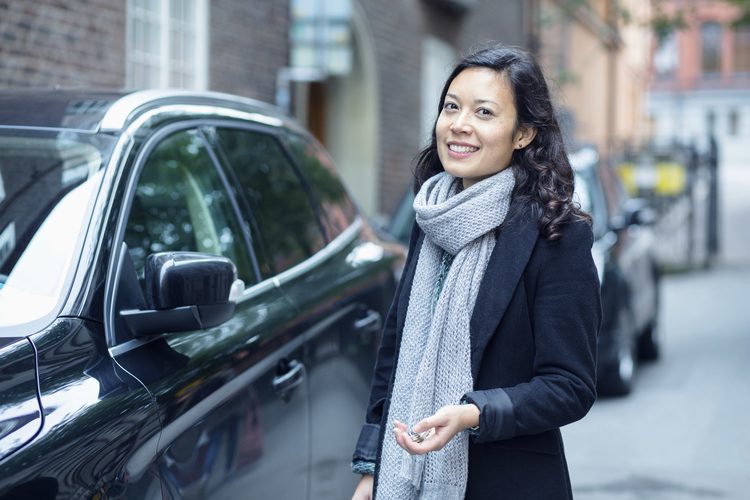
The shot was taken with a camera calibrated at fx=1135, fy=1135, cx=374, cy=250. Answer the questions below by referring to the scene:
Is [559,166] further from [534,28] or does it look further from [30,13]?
[534,28]

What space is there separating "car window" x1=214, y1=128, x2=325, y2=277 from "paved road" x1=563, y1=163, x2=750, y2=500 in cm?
255

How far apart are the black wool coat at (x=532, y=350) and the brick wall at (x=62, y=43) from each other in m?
5.70

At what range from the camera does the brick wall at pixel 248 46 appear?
10.3 m

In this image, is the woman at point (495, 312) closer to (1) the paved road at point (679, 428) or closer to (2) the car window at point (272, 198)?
(2) the car window at point (272, 198)

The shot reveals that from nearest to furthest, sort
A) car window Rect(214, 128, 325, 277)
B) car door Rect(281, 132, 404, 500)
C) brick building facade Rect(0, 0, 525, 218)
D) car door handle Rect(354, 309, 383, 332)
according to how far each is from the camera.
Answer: car door Rect(281, 132, 404, 500)
car window Rect(214, 128, 325, 277)
car door handle Rect(354, 309, 383, 332)
brick building facade Rect(0, 0, 525, 218)

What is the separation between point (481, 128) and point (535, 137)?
0.44 feet

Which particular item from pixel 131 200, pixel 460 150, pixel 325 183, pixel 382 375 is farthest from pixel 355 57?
pixel 460 150

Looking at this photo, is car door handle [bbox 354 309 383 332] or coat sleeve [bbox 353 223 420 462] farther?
car door handle [bbox 354 309 383 332]

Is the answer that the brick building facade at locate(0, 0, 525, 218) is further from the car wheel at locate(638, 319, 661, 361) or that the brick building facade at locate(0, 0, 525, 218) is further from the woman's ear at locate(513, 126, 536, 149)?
the woman's ear at locate(513, 126, 536, 149)

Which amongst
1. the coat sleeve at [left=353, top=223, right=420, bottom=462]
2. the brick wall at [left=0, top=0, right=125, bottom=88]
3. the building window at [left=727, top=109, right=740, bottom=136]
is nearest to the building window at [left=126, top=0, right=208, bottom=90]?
the brick wall at [left=0, top=0, right=125, bottom=88]

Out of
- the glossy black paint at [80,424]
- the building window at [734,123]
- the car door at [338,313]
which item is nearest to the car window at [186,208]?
the car door at [338,313]

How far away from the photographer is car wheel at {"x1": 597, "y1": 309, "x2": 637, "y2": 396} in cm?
786

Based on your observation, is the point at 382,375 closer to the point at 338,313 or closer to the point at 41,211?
the point at 41,211

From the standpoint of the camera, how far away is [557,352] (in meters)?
2.26
